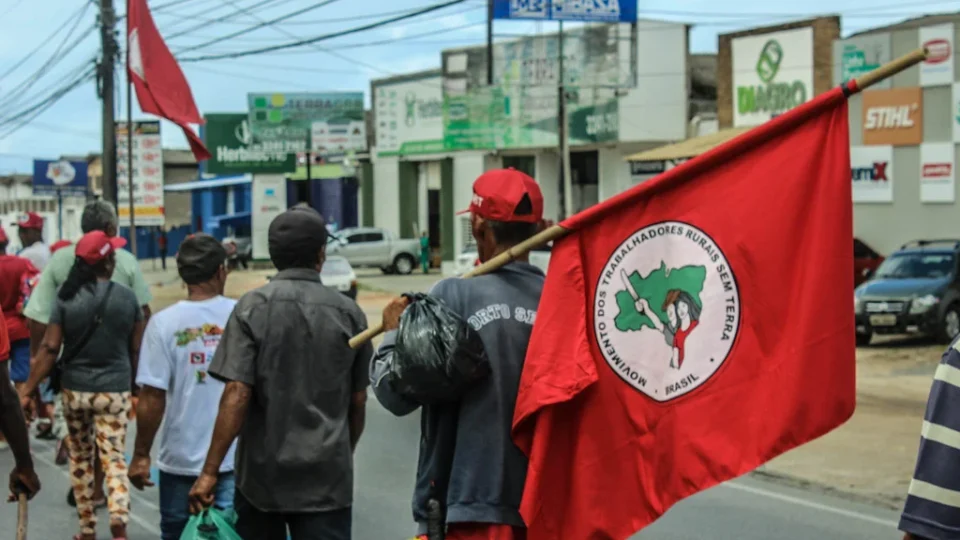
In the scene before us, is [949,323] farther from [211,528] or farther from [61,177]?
[61,177]

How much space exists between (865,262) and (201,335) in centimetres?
2353

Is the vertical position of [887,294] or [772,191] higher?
[772,191]

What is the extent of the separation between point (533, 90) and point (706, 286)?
120ft

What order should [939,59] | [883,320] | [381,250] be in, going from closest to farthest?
[883,320] < [939,59] < [381,250]

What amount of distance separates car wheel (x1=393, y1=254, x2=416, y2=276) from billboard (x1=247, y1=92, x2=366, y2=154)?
18.0 feet

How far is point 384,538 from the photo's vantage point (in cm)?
814

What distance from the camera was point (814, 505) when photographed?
9305mm

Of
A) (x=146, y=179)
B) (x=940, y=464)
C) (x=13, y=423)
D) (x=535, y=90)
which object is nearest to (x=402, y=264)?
(x=535, y=90)

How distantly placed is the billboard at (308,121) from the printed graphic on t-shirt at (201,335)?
42502mm

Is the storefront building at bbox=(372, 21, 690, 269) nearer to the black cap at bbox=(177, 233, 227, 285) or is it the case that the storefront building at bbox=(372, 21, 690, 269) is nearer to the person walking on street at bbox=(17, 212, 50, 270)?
the person walking on street at bbox=(17, 212, 50, 270)

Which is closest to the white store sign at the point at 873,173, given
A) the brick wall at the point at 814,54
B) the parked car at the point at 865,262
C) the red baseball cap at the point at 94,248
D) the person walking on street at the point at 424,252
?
the parked car at the point at 865,262

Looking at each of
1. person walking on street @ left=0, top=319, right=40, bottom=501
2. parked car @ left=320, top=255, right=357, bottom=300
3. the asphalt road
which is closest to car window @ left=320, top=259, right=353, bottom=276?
parked car @ left=320, top=255, right=357, bottom=300

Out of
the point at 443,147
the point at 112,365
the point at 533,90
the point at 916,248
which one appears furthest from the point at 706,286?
the point at 443,147

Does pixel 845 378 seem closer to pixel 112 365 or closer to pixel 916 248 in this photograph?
pixel 112 365
